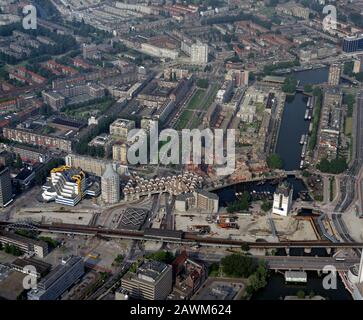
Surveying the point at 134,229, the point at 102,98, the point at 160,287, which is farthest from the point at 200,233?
the point at 102,98

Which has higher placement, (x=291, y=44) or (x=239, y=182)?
(x=291, y=44)

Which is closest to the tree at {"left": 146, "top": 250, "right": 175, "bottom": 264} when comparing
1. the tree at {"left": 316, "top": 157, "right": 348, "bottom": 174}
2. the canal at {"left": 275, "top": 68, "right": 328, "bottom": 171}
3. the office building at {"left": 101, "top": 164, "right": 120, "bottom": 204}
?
the office building at {"left": 101, "top": 164, "right": 120, "bottom": 204}

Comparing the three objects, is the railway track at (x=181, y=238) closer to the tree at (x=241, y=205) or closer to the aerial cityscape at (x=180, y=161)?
the aerial cityscape at (x=180, y=161)

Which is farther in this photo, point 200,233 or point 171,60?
point 171,60

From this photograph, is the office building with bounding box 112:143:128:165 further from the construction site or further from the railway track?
the railway track

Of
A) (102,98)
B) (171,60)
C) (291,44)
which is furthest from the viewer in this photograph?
(291,44)

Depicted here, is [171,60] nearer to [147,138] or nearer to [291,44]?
[291,44]
